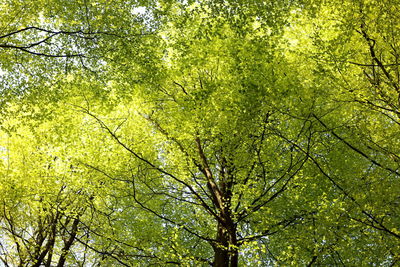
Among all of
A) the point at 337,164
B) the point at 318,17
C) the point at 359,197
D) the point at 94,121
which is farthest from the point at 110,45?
the point at 337,164

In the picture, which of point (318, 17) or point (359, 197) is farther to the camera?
point (318, 17)

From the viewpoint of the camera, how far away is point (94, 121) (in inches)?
377

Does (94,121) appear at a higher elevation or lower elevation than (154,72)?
lower

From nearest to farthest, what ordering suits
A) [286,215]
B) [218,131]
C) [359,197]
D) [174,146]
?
[359,197] → [218,131] → [174,146] → [286,215]

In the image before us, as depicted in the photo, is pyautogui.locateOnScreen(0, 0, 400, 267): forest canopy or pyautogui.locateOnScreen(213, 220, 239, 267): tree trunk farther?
pyautogui.locateOnScreen(213, 220, 239, 267): tree trunk

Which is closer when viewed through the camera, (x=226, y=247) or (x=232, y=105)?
(x=226, y=247)

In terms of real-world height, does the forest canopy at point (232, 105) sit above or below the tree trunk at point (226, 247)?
above

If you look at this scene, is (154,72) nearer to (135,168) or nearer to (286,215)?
(135,168)

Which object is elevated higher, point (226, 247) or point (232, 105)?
point (232, 105)

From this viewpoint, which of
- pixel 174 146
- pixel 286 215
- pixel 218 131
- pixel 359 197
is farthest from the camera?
pixel 286 215

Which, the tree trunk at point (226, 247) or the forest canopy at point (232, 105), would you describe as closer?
the forest canopy at point (232, 105)

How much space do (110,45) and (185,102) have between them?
8.18 ft

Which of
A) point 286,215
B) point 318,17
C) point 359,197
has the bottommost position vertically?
point 359,197

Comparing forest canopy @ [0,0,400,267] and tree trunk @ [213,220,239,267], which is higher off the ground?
forest canopy @ [0,0,400,267]
